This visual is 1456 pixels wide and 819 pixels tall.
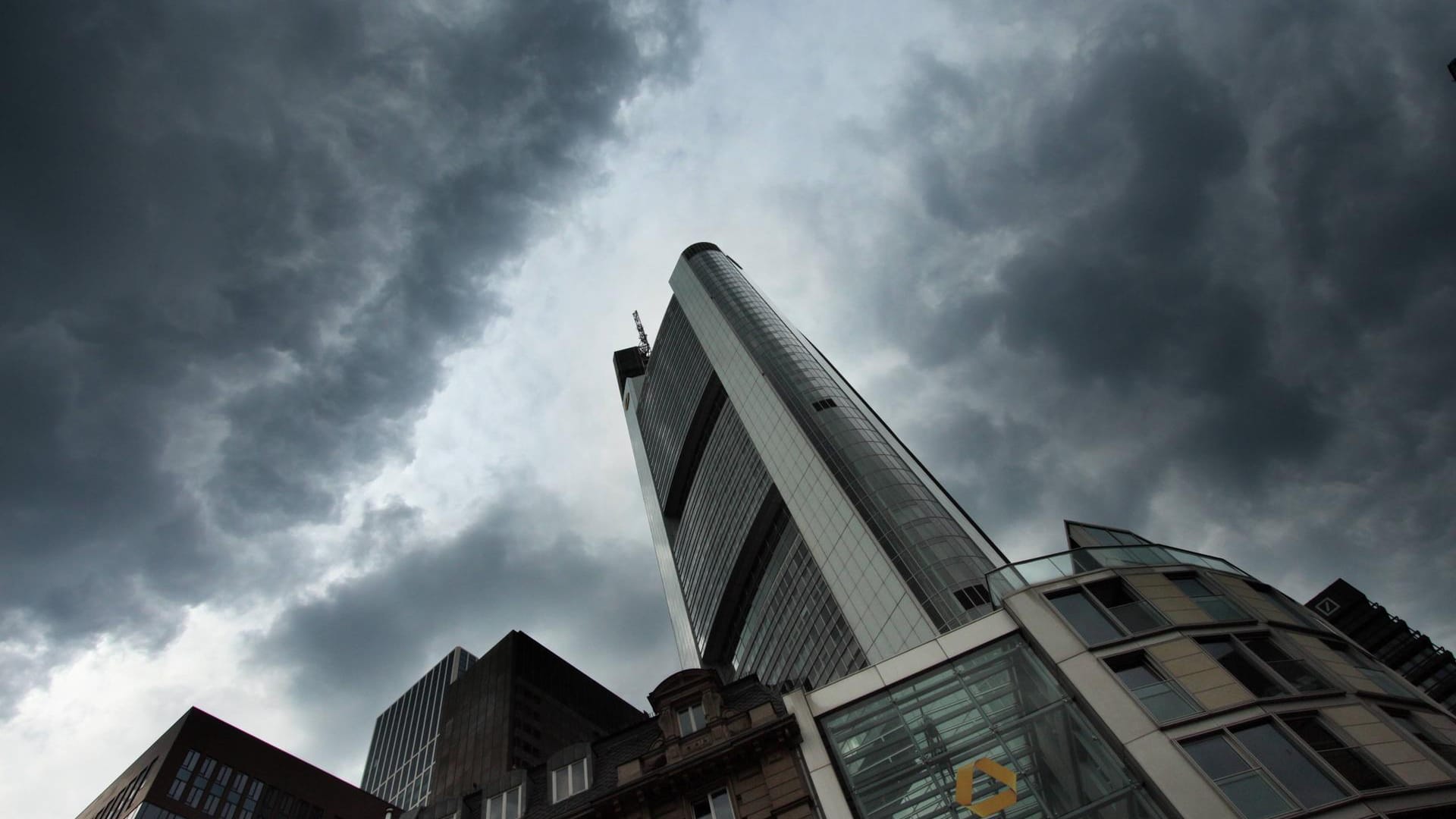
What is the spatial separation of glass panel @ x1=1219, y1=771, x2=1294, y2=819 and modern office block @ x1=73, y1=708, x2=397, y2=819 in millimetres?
85681

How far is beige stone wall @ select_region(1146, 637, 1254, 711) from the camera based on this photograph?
23.9m

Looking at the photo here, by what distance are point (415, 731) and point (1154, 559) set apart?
19062 cm

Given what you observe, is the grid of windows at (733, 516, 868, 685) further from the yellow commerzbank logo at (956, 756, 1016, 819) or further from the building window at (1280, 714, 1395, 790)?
the building window at (1280, 714, 1395, 790)

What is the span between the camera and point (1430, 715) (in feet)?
82.6

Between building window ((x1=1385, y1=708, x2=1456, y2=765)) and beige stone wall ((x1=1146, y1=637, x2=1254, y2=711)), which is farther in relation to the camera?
beige stone wall ((x1=1146, y1=637, x2=1254, y2=711))

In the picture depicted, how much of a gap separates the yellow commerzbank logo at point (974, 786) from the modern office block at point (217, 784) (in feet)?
260

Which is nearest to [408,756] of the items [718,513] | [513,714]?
[513,714]

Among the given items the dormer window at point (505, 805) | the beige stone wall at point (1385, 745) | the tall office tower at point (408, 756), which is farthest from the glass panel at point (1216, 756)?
the tall office tower at point (408, 756)

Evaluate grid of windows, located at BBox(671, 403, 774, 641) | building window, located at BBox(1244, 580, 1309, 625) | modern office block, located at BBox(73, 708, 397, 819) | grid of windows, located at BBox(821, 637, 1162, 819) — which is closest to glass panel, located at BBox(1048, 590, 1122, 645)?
grid of windows, located at BBox(821, 637, 1162, 819)

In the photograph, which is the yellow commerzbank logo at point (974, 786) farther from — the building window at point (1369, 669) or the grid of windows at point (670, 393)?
the grid of windows at point (670, 393)

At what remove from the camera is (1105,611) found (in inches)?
1093

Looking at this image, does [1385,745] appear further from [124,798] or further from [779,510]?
[124,798]

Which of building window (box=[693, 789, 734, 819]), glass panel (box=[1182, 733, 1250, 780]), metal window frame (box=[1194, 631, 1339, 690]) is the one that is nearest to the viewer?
glass panel (box=[1182, 733, 1250, 780])

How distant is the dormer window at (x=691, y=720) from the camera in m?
31.3
